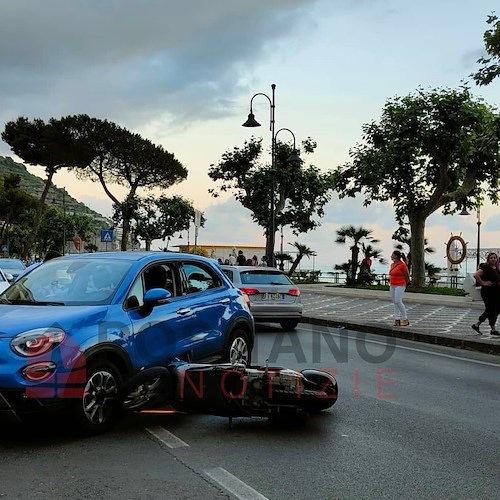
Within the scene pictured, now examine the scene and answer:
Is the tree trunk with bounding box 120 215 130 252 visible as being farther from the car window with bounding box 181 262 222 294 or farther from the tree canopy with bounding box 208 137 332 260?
the car window with bounding box 181 262 222 294

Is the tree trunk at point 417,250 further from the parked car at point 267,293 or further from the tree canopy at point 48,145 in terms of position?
the tree canopy at point 48,145

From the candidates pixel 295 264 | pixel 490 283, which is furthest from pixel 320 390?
pixel 295 264

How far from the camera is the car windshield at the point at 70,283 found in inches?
247

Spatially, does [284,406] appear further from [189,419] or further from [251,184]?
[251,184]

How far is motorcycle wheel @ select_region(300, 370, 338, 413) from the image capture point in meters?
6.20

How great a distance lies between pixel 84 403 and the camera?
550 centimetres

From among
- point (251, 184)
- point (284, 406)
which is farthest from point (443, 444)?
point (251, 184)

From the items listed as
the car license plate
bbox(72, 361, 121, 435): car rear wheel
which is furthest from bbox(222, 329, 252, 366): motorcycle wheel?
the car license plate

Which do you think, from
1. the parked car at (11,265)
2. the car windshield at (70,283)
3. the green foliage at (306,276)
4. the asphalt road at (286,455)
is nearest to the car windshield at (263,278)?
the asphalt road at (286,455)

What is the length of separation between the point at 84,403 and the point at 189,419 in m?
1.21

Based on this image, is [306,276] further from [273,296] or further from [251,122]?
[273,296]

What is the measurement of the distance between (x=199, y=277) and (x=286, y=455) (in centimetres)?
299

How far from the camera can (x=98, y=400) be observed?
566cm

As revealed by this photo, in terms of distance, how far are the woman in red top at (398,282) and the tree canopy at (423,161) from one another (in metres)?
12.6
